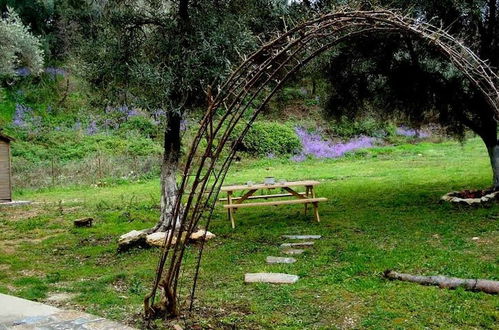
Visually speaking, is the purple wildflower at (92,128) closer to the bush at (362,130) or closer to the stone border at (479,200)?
the bush at (362,130)

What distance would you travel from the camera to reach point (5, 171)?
53.3 feet

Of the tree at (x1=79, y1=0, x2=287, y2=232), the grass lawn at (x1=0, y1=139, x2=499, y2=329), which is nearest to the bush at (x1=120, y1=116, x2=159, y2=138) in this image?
the grass lawn at (x1=0, y1=139, x2=499, y2=329)

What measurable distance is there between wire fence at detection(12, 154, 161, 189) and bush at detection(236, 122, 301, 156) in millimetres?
4889

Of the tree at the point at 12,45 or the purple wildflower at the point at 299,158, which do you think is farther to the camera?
the purple wildflower at the point at 299,158

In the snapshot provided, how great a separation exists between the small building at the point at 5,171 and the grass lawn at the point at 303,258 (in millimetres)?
1383

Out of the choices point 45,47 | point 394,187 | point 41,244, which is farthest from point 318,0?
point 45,47

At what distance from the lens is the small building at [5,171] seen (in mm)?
16125

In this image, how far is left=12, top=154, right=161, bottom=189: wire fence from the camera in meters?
19.8

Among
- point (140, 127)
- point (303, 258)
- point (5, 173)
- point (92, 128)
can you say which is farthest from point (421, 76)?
point (92, 128)

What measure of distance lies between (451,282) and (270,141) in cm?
1970

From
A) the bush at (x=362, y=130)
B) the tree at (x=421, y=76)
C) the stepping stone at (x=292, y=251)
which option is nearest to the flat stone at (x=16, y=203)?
the tree at (x=421, y=76)

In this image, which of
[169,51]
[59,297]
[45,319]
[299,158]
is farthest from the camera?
[299,158]

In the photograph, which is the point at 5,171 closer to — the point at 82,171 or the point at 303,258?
the point at 82,171

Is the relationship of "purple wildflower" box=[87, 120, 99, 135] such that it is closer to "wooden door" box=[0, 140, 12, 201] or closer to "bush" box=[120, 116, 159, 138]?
"bush" box=[120, 116, 159, 138]
